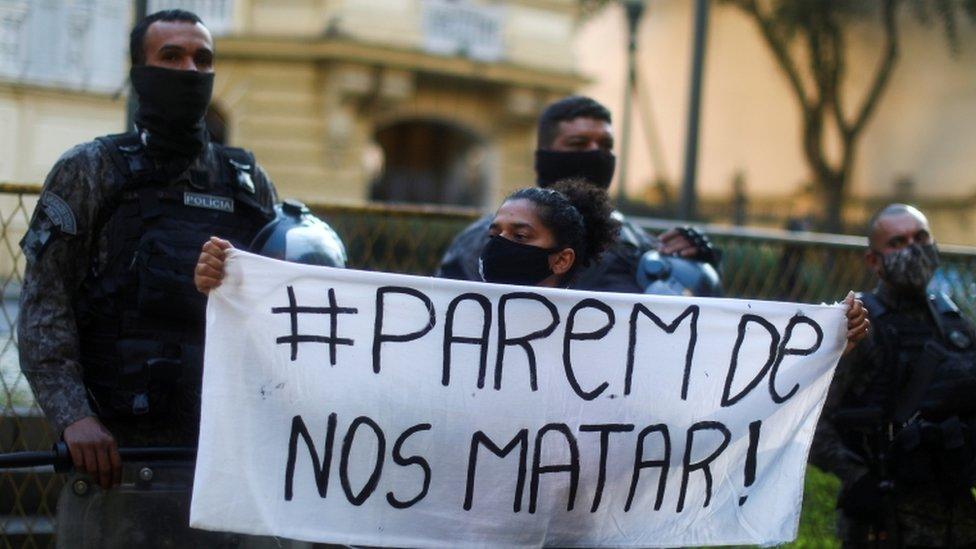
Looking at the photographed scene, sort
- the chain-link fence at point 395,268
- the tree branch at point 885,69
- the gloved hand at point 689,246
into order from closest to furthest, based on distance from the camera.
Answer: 1. the chain-link fence at point 395,268
2. the gloved hand at point 689,246
3. the tree branch at point 885,69

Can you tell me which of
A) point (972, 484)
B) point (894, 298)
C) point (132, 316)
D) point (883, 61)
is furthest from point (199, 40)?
point (883, 61)

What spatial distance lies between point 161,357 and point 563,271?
1078 mm

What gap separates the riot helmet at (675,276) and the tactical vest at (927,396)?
0.68 m

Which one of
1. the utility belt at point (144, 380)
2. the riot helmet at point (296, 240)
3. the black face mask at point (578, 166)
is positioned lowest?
the utility belt at point (144, 380)

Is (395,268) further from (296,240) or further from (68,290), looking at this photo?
(68,290)

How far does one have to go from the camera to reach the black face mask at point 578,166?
507cm

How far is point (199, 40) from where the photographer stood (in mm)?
4176

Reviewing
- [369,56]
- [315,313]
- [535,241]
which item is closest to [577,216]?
[535,241]

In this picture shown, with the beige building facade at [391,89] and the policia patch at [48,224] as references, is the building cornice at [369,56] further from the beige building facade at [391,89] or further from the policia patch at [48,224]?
the policia patch at [48,224]

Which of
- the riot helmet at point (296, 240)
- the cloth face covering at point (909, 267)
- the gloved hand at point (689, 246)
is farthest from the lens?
the gloved hand at point (689, 246)

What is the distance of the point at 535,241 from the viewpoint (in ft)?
12.7

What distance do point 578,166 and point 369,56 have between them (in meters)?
16.5

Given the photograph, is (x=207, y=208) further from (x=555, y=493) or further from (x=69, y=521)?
(x=555, y=493)

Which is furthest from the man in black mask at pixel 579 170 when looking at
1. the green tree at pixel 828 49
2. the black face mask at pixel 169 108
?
the green tree at pixel 828 49
